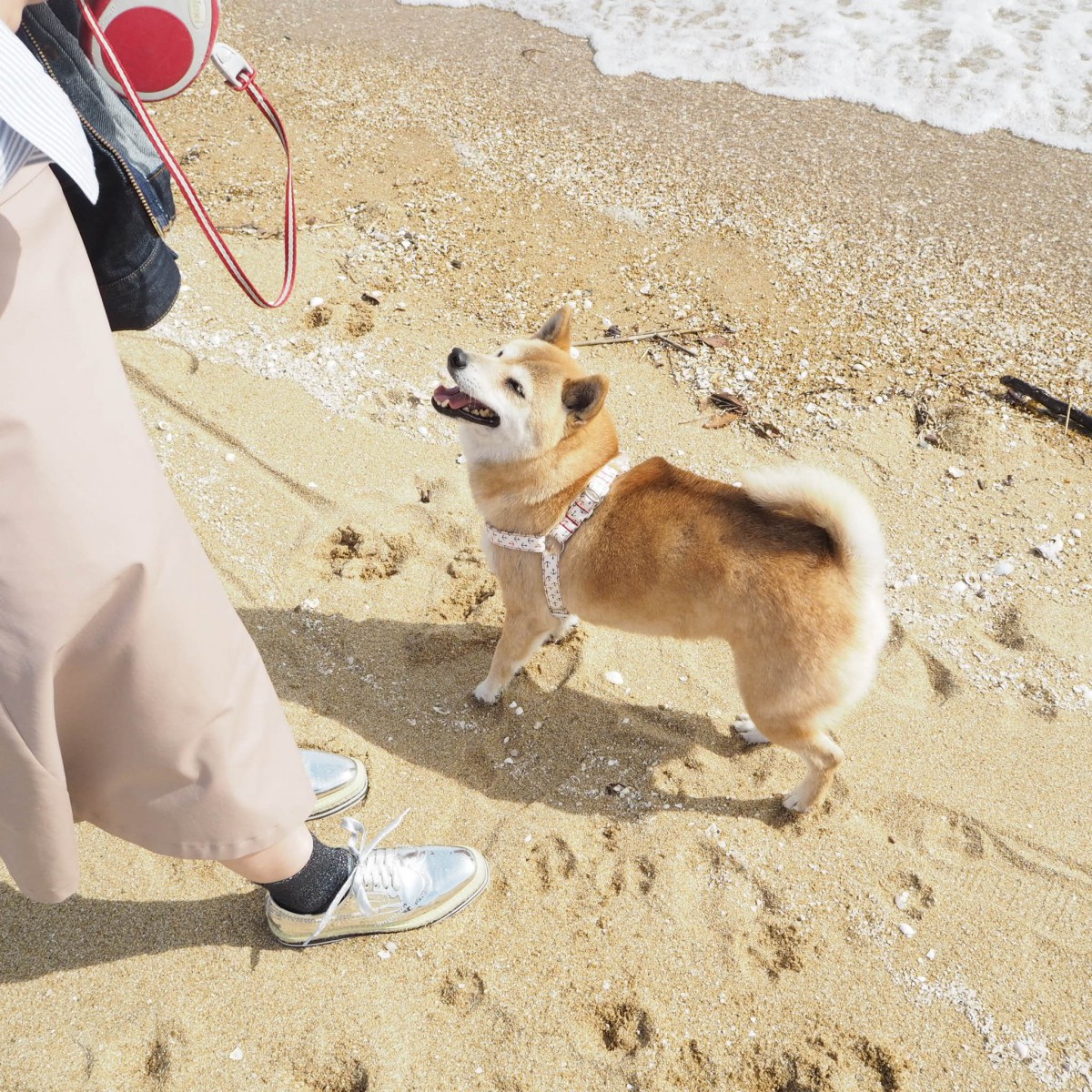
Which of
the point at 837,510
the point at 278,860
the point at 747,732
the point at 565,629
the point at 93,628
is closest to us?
the point at 93,628

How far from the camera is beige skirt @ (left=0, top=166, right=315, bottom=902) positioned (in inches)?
49.9

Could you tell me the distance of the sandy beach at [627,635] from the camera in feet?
7.59

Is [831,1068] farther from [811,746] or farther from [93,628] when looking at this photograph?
[93,628]

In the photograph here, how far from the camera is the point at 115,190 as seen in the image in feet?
5.50

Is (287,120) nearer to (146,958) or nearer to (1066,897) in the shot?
(146,958)

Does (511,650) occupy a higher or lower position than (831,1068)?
higher

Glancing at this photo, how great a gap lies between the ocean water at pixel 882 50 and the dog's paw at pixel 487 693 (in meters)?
5.41

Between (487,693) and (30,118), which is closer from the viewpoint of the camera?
(30,118)

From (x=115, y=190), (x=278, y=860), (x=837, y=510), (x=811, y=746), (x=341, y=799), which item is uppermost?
(x=115, y=190)

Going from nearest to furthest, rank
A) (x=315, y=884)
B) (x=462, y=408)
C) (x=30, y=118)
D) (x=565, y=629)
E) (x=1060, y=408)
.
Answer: (x=30, y=118) → (x=315, y=884) → (x=462, y=408) → (x=565, y=629) → (x=1060, y=408)

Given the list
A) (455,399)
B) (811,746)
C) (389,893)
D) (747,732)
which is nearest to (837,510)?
(811,746)

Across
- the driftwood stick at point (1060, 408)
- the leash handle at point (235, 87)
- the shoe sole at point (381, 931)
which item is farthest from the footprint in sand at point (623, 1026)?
the driftwood stick at point (1060, 408)

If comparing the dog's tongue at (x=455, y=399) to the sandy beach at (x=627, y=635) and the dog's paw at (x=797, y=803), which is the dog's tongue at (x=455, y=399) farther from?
the dog's paw at (x=797, y=803)

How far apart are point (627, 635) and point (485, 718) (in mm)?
700
